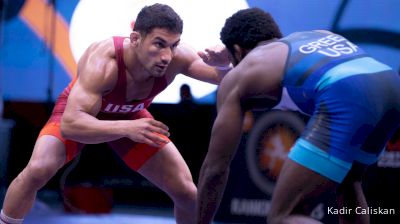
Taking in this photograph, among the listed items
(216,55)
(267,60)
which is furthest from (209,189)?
(216,55)

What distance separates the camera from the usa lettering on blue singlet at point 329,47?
9.39 ft

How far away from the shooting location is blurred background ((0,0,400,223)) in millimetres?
5379

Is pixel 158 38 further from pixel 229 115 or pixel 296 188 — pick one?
pixel 296 188

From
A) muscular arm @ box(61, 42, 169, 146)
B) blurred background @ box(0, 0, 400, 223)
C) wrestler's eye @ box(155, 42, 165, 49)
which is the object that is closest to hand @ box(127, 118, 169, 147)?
muscular arm @ box(61, 42, 169, 146)

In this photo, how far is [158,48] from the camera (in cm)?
365

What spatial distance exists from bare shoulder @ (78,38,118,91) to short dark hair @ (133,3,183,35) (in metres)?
0.21

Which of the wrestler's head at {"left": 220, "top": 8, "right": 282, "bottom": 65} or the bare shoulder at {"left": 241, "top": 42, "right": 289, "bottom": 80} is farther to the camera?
the wrestler's head at {"left": 220, "top": 8, "right": 282, "bottom": 65}

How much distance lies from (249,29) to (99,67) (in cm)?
97

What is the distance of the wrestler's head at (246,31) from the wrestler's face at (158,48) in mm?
591

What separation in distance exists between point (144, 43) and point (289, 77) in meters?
1.13

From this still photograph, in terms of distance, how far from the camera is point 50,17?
6.54 m

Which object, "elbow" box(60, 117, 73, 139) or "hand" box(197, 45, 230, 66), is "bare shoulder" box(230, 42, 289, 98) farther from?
"elbow" box(60, 117, 73, 139)

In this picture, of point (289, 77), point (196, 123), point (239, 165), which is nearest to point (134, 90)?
point (289, 77)

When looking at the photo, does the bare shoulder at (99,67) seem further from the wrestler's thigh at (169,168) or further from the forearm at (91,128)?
the wrestler's thigh at (169,168)
